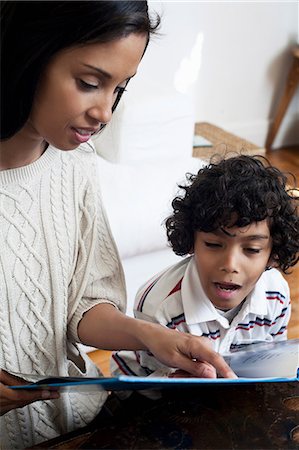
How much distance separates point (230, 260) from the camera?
103 cm

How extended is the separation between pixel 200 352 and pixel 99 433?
175 mm

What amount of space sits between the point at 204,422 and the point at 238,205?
0.43 meters

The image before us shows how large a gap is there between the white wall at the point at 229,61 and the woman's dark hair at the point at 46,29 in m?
2.42

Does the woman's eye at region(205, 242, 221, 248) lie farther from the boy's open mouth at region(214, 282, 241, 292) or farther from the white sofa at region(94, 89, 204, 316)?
the white sofa at region(94, 89, 204, 316)

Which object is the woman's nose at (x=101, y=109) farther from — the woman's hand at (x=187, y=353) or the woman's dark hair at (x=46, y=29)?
the woman's hand at (x=187, y=353)

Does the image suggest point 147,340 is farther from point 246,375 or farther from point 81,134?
point 81,134

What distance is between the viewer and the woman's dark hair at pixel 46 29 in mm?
663

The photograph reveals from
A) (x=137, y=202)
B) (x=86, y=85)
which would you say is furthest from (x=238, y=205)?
(x=137, y=202)

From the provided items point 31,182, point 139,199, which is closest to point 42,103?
point 31,182

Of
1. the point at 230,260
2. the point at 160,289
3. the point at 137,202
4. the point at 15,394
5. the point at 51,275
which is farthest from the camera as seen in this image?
the point at 137,202

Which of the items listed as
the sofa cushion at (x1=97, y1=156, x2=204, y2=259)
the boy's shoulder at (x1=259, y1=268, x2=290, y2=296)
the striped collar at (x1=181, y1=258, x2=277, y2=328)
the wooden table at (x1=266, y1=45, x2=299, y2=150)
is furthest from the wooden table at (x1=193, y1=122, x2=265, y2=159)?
the striped collar at (x1=181, y1=258, x2=277, y2=328)

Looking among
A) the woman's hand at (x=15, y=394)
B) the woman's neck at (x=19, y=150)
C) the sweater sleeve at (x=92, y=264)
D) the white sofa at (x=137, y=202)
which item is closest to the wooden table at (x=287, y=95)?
the white sofa at (x=137, y=202)

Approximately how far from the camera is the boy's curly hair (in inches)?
41.3

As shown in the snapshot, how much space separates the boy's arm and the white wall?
7.63 ft
